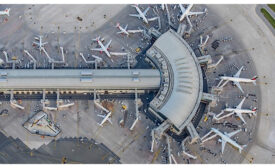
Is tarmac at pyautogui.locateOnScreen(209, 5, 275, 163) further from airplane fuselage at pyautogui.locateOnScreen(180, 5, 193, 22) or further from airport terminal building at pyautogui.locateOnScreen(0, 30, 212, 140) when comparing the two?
A: airport terminal building at pyautogui.locateOnScreen(0, 30, 212, 140)

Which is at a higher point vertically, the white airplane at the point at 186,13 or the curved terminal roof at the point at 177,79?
the white airplane at the point at 186,13

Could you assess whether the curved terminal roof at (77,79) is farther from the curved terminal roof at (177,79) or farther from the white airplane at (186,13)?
the white airplane at (186,13)

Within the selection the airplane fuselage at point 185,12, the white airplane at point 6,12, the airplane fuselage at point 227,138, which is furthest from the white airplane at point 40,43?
the airplane fuselage at point 227,138

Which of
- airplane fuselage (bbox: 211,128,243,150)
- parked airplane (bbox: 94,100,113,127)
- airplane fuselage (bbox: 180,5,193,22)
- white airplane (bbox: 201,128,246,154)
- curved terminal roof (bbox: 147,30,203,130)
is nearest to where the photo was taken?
airplane fuselage (bbox: 211,128,243,150)

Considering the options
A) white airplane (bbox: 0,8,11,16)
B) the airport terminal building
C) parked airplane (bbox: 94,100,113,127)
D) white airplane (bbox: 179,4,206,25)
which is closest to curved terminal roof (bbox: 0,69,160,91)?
the airport terminal building

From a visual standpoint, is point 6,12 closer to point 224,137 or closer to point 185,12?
point 185,12

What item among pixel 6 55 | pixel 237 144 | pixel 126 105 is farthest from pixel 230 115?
pixel 6 55

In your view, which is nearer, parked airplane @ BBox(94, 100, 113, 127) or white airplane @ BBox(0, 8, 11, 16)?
parked airplane @ BBox(94, 100, 113, 127)
